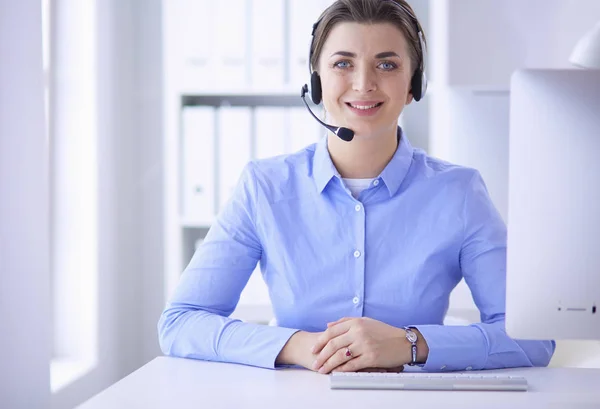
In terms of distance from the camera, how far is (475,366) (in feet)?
4.26

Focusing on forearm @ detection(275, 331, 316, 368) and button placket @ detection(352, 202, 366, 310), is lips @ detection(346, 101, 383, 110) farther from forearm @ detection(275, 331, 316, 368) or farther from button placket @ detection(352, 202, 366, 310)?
forearm @ detection(275, 331, 316, 368)

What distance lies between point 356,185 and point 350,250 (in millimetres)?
153

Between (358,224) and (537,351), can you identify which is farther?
(358,224)

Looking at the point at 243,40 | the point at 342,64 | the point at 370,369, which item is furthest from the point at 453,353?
the point at 243,40

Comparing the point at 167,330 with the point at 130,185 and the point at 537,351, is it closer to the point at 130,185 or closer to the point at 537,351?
the point at 537,351

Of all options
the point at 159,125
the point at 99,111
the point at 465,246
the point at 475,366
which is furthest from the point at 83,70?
the point at 475,366

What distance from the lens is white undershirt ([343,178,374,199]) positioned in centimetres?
157

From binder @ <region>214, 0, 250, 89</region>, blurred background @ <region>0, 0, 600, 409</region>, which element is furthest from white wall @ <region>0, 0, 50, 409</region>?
binder @ <region>214, 0, 250, 89</region>

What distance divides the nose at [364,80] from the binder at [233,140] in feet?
3.30

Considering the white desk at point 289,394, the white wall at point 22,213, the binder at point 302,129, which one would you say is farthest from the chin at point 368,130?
the binder at point 302,129

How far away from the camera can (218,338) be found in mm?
1333

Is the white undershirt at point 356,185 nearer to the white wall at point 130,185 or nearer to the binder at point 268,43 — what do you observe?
the binder at point 268,43

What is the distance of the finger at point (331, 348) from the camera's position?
1.24m

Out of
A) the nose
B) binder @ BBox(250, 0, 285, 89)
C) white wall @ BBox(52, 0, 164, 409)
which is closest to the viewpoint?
the nose
